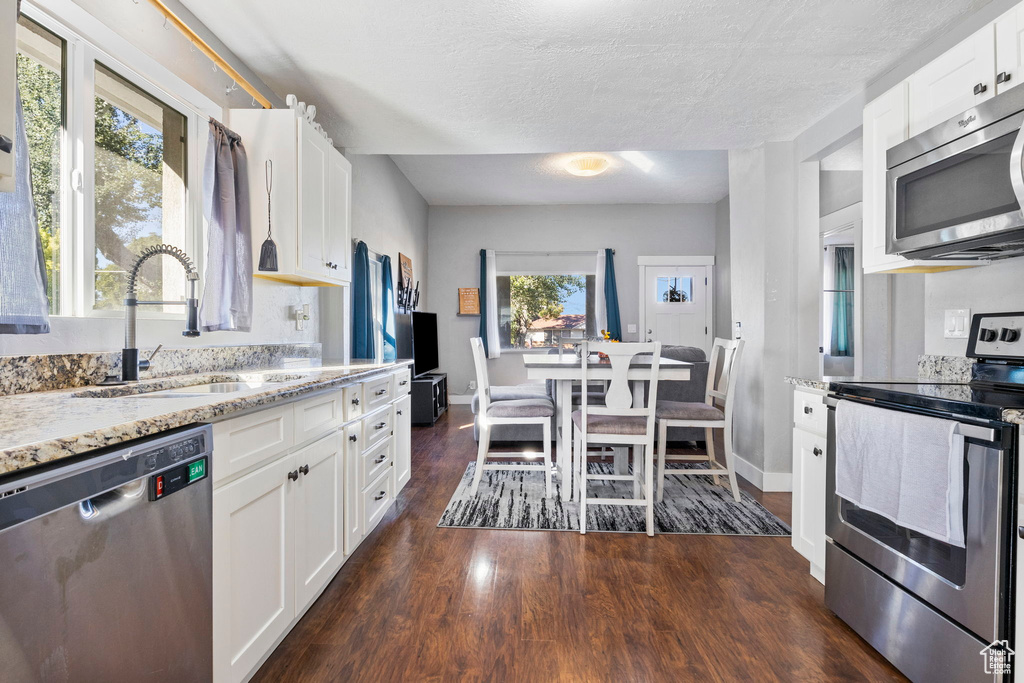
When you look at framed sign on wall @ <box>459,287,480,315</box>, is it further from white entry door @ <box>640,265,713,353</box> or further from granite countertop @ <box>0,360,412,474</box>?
granite countertop @ <box>0,360,412,474</box>

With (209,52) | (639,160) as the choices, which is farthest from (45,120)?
(639,160)

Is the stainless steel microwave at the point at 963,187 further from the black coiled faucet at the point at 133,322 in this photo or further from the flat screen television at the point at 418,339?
the flat screen television at the point at 418,339

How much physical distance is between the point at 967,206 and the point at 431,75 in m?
2.34

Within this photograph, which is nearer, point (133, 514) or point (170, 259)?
point (133, 514)

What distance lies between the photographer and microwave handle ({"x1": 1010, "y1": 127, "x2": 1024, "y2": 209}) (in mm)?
1340

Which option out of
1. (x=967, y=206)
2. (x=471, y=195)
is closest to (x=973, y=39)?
(x=967, y=206)

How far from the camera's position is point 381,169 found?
4762 millimetres

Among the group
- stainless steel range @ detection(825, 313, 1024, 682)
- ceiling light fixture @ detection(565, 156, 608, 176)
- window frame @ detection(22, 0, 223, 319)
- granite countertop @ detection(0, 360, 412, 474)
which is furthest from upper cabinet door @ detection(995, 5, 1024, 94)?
ceiling light fixture @ detection(565, 156, 608, 176)

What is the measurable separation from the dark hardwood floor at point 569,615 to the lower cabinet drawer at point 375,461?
358 mm

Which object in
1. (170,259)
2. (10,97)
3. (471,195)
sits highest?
(471,195)

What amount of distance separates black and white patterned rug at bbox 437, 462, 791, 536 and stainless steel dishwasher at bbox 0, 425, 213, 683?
1.75m

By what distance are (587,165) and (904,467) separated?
4308mm

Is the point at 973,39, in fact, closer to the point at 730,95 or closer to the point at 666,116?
the point at 730,95

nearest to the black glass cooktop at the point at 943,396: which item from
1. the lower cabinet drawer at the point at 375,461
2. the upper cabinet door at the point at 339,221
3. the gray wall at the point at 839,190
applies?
the lower cabinet drawer at the point at 375,461
